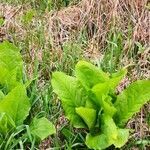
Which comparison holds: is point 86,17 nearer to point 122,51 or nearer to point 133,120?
point 122,51

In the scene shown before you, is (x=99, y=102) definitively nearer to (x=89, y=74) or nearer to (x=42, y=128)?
(x=89, y=74)

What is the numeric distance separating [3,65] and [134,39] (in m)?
1.10

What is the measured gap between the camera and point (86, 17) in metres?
3.70

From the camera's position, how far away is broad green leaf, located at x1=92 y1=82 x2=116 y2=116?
2.48m

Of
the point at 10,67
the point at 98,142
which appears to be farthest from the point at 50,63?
the point at 98,142

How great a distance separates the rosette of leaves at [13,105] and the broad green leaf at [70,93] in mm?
152

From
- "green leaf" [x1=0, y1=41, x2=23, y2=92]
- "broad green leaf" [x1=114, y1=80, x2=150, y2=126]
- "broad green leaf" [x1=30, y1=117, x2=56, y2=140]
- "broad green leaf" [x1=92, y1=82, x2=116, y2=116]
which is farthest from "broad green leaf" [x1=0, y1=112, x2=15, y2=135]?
"broad green leaf" [x1=114, y1=80, x2=150, y2=126]

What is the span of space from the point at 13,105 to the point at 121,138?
639 mm

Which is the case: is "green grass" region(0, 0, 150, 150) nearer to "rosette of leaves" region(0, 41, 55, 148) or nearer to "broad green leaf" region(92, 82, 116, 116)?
"rosette of leaves" region(0, 41, 55, 148)

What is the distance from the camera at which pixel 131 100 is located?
2533 millimetres

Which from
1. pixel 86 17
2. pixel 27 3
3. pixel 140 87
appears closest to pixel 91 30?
pixel 86 17

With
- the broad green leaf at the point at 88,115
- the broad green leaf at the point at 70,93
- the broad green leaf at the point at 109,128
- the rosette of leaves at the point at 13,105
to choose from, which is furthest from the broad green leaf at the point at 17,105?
the broad green leaf at the point at 109,128

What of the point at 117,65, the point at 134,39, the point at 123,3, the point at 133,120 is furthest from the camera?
the point at 123,3

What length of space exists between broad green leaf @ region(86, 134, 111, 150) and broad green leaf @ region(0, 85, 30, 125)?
1.31 ft
